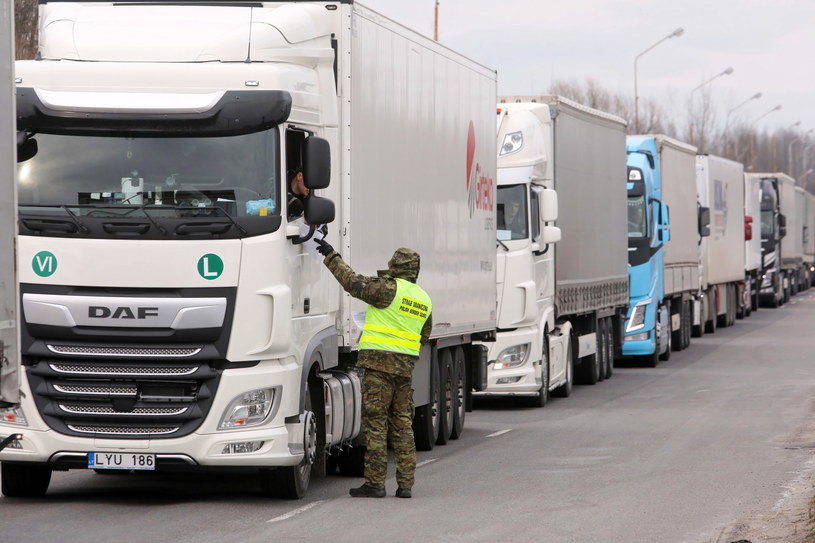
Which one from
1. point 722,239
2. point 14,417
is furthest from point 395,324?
point 722,239

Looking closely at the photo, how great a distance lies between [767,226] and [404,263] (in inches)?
1766

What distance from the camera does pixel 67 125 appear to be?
10.9 m

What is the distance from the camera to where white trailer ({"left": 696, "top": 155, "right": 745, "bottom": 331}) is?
37.0 meters

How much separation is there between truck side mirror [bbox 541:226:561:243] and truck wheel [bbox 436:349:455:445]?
14.2 ft

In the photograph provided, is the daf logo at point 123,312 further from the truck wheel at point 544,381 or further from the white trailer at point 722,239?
the white trailer at point 722,239

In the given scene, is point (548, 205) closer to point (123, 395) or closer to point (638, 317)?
point (638, 317)

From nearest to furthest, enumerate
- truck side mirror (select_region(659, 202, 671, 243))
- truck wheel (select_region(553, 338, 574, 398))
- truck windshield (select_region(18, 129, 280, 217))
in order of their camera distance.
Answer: truck windshield (select_region(18, 129, 280, 217)) < truck wheel (select_region(553, 338, 574, 398)) < truck side mirror (select_region(659, 202, 671, 243))

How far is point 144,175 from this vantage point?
1087 centimetres

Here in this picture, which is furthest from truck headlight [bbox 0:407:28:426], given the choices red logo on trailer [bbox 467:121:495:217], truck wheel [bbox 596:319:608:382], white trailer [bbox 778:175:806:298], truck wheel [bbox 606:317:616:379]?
white trailer [bbox 778:175:806:298]

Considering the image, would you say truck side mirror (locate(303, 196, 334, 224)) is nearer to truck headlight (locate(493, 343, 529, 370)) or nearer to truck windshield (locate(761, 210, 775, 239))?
truck headlight (locate(493, 343, 529, 370))

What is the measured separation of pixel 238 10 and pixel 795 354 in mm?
21958

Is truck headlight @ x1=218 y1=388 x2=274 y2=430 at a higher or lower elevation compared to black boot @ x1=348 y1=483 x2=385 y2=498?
higher

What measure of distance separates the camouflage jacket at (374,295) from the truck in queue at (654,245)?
16659 mm

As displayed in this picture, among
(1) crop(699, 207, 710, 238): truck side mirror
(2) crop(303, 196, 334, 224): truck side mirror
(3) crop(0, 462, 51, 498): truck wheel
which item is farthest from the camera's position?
(1) crop(699, 207, 710, 238): truck side mirror
